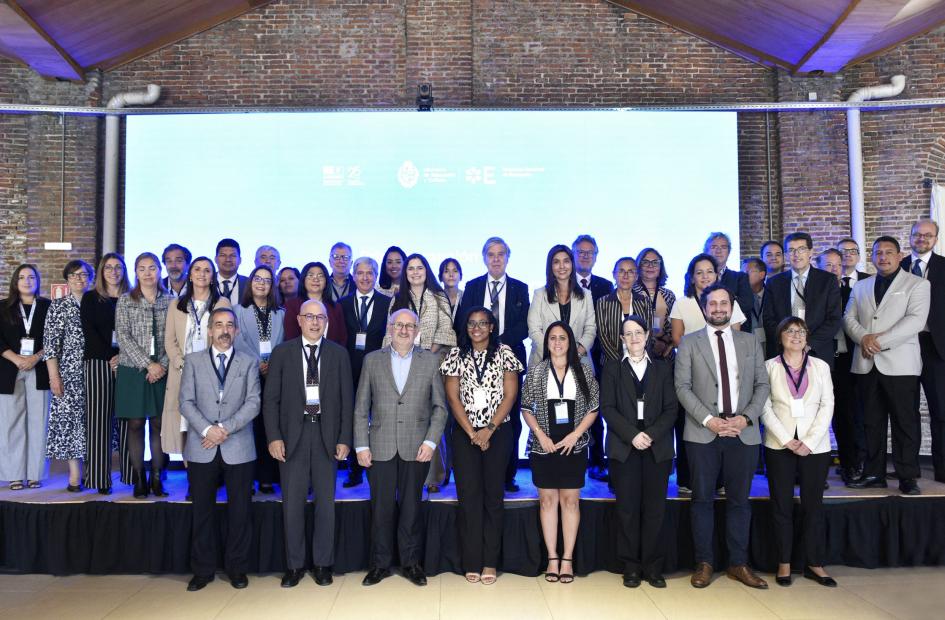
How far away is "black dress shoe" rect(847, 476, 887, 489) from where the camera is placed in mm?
4508

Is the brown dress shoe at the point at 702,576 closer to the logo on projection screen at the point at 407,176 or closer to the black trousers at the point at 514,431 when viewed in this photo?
the black trousers at the point at 514,431

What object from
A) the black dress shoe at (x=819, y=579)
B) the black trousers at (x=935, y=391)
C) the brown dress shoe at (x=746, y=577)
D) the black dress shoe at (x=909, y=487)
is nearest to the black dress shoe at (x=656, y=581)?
the brown dress shoe at (x=746, y=577)

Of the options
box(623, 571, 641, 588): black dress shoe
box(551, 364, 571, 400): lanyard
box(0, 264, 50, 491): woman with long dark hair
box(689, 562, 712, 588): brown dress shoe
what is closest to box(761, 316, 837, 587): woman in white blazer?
box(689, 562, 712, 588): brown dress shoe

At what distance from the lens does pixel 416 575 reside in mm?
3928

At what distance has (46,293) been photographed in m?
6.65

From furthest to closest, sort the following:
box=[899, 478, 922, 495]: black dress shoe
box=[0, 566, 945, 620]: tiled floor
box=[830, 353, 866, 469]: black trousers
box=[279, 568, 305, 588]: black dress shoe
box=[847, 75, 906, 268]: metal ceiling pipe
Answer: box=[847, 75, 906, 268]: metal ceiling pipe, box=[830, 353, 866, 469]: black trousers, box=[899, 478, 922, 495]: black dress shoe, box=[279, 568, 305, 588]: black dress shoe, box=[0, 566, 945, 620]: tiled floor

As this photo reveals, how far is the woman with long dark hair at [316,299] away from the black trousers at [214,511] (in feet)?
3.37

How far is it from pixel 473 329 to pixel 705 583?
1.95 m

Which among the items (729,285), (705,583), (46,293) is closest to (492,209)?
(729,285)

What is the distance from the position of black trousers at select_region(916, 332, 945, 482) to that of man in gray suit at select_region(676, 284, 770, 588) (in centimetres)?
155

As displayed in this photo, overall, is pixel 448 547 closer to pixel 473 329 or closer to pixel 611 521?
pixel 611 521

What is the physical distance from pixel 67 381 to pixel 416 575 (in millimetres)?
2617

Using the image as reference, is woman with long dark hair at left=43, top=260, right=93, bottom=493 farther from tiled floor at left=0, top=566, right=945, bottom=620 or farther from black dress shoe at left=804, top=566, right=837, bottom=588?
black dress shoe at left=804, top=566, right=837, bottom=588

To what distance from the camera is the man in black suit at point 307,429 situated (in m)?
3.85
